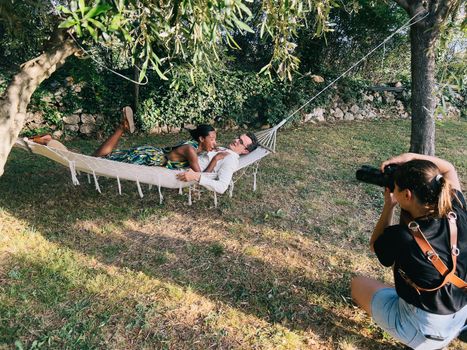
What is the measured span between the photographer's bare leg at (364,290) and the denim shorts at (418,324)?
13 centimetres

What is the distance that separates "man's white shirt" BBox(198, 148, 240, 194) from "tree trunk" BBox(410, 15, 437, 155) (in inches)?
78.5

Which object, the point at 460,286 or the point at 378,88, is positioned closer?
the point at 460,286

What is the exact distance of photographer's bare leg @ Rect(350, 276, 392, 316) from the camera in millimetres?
1916

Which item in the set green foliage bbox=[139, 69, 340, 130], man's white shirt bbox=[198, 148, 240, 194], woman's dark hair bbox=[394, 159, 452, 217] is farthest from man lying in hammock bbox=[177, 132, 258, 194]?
green foliage bbox=[139, 69, 340, 130]

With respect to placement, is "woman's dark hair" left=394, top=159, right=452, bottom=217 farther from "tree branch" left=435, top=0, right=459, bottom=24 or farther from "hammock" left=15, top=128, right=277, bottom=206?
"tree branch" left=435, top=0, right=459, bottom=24

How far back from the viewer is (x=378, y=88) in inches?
319

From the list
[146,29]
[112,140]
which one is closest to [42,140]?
[112,140]

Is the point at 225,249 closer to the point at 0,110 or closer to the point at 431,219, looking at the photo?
the point at 431,219

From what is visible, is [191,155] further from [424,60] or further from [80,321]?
[424,60]

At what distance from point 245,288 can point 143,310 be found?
2.11 ft

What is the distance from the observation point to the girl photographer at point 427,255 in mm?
1466

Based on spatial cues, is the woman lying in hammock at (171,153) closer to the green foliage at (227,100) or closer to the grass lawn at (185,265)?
the grass lawn at (185,265)

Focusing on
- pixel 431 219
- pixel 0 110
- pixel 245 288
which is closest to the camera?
pixel 431 219

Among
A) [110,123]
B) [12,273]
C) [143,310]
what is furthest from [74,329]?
[110,123]
